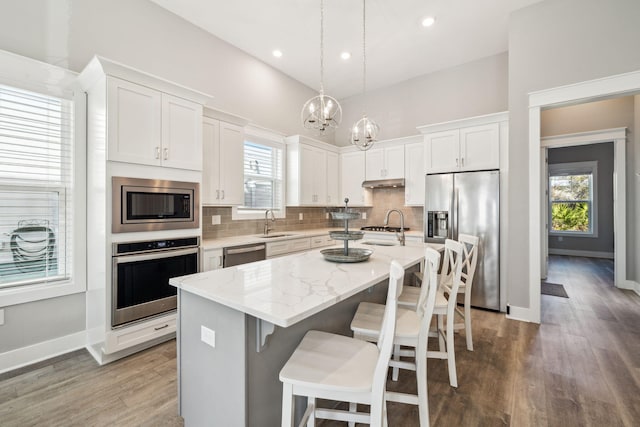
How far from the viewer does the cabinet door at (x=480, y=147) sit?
360cm

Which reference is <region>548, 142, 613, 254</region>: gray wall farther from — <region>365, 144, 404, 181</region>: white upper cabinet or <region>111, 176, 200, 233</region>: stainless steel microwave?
<region>111, 176, 200, 233</region>: stainless steel microwave

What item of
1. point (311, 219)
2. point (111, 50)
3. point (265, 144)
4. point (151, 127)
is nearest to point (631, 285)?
point (311, 219)

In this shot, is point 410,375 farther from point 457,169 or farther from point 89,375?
point 457,169

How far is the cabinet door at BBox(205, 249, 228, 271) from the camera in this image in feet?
9.53

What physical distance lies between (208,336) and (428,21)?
4.05 metres

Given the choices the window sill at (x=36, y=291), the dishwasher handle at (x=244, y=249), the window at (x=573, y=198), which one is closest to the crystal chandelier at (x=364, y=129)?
the dishwasher handle at (x=244, y=249)

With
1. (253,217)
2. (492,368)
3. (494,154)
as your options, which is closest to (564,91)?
(494,154)

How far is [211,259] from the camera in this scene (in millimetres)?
2975

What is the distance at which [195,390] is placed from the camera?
58.6 inches

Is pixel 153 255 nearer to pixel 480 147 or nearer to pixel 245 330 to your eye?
pixel 245 330

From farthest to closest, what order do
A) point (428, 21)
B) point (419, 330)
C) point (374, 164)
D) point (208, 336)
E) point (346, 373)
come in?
point (374, 164) < point (428, 21) < point (419, 330) < point (208, 336) < point (346, 373)

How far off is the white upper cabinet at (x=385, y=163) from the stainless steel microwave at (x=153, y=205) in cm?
310

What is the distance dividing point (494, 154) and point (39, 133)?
4.83 m

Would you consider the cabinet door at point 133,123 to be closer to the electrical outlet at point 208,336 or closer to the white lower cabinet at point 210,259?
the white lower cabinet at point 210,259
